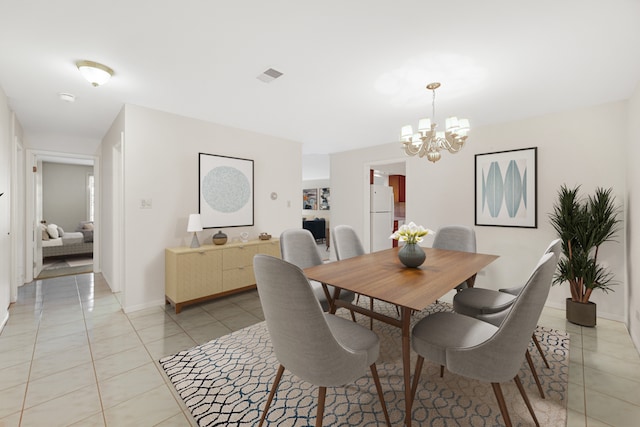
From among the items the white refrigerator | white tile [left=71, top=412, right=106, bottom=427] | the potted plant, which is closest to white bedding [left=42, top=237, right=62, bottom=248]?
white tile [left=71, top=412, right=106, bottom=427]

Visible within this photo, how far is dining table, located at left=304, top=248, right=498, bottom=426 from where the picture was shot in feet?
4.81

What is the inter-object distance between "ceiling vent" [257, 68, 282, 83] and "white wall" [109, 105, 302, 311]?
1.54 meters

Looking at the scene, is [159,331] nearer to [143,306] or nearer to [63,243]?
[143,306]

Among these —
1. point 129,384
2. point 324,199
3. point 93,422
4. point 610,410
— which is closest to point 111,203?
point 129,384

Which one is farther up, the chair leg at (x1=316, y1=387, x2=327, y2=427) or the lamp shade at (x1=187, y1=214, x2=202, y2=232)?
the lamp shade at (x1=187, y1=214, x2=202, y2=232)

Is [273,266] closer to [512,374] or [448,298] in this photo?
[512,374]

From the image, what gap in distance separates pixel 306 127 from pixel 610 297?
161 inches

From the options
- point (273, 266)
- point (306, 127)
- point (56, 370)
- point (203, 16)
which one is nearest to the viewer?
point (273, 266)

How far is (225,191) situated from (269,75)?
1.89 metres

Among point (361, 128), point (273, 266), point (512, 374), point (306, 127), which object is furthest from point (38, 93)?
point (512, 374)

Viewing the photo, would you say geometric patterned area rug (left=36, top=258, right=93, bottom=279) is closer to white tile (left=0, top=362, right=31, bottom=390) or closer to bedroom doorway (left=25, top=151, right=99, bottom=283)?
bedroom doorway (left=25, top=151, right=99, bottom=283)

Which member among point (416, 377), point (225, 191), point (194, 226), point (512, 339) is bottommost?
point (416, 377)

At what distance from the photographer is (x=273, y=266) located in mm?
1166

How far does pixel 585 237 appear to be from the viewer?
271cm
